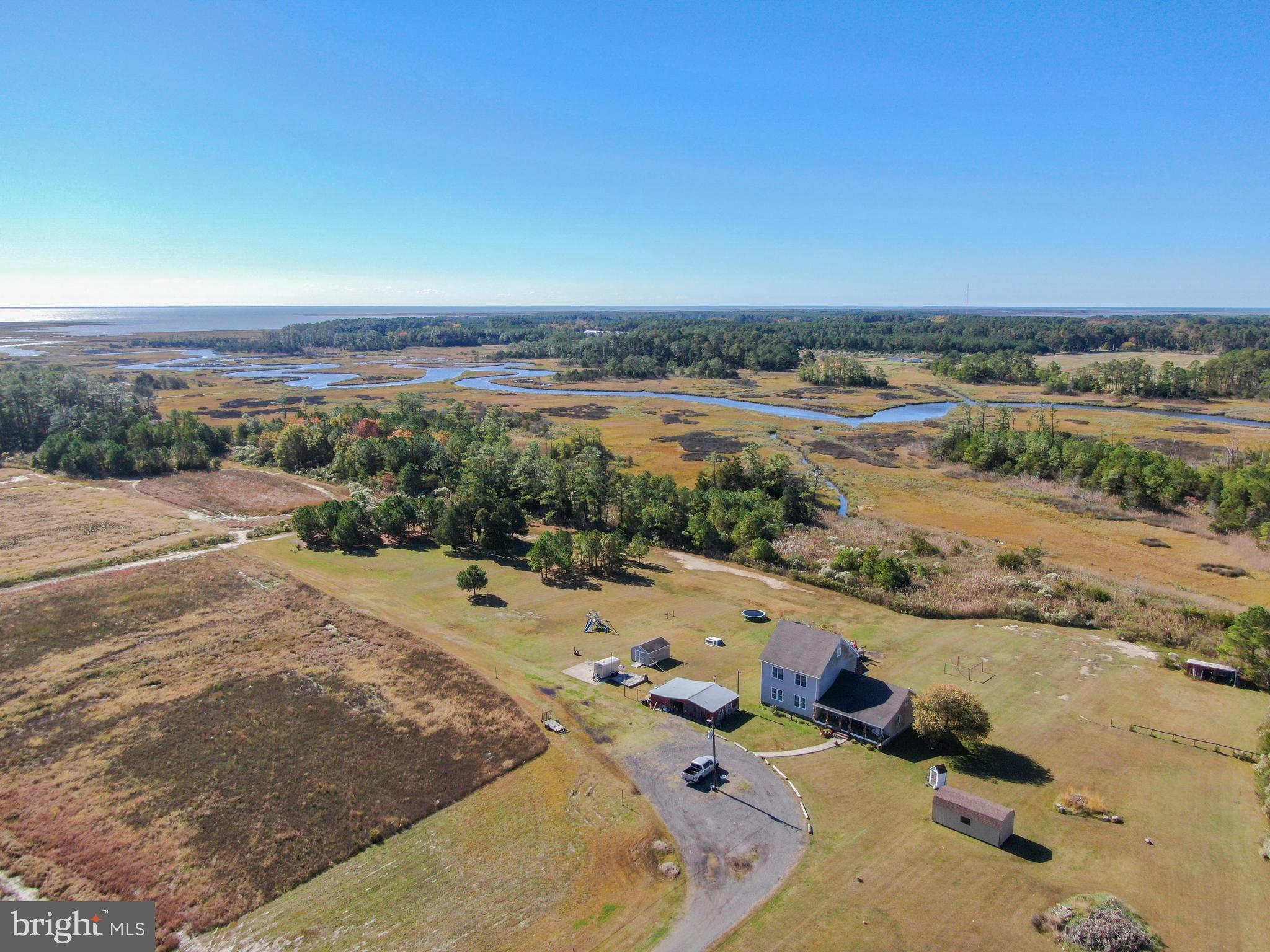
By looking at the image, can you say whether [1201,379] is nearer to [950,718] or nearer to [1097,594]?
[1097,594]

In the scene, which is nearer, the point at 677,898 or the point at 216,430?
the point at 677,898

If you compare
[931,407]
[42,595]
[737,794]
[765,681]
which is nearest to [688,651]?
A: [765,681]

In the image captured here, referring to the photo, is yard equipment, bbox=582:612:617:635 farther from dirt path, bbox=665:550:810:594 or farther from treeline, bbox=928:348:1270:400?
treeline, bbox=928:348:1270:400

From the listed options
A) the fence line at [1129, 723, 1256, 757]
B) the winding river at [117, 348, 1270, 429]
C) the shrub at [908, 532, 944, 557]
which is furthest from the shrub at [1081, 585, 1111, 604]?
the winding river at [117, 348, 1270, 429]

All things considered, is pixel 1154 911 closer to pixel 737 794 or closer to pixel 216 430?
pixel 737 794

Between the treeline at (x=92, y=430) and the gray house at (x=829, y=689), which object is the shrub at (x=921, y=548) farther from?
the treeline at (x=92, y=430)

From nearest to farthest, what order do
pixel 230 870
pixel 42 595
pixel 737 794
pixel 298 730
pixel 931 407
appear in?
pixel 230 870, pixel 737 794, pixel 298 730, pixel 42 595, pixel 931 407
